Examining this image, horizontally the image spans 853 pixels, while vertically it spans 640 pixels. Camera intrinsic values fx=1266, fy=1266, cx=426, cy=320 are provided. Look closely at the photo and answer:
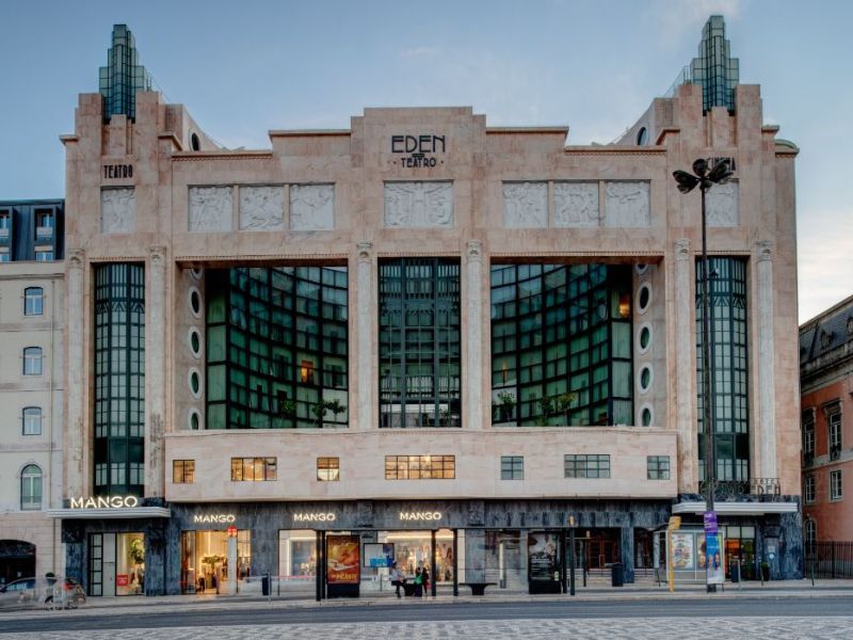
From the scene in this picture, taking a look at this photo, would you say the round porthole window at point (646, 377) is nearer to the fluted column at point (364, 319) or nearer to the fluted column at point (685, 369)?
the fluted column at point (685, 369)

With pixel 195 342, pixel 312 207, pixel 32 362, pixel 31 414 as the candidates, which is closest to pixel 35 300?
pixel 32 362

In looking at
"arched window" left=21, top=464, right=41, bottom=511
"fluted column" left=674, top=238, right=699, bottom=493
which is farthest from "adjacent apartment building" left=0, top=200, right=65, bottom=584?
"fluted column" left=674, top=238, right=699, bottom=493

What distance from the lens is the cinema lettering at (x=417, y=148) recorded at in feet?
261

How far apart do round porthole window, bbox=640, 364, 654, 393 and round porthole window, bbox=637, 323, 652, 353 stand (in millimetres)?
1166

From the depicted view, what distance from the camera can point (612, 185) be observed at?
3125 inches

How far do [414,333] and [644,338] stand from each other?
15214 millimetres

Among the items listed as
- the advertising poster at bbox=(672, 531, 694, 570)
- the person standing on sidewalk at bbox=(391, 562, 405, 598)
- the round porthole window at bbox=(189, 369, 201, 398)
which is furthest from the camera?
the round porthole window at bbox=(189, 369, 201, 398)

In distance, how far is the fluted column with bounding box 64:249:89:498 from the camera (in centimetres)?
7588

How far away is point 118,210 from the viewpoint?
260ft

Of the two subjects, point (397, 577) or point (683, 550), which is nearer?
point (397, 577)

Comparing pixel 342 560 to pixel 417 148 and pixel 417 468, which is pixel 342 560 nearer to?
pixel 417 468

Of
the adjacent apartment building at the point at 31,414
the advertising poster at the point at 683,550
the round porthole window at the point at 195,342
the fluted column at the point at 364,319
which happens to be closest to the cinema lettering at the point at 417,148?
the fluted column at the point at 364,319

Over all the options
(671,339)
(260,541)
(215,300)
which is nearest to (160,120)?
(215,300)

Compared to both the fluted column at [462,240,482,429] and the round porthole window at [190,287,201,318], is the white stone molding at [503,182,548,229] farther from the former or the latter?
the round porthole window at [190,287,201,318]
